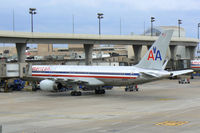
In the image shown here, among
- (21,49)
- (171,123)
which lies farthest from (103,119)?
(21,49)

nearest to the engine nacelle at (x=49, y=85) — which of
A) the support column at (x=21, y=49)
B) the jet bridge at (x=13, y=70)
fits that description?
the jet bridge at (x=13, y=70)

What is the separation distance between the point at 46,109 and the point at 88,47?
6077cm

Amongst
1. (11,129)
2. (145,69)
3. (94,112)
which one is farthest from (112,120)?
(145,69)

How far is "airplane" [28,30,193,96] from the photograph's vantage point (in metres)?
43.5

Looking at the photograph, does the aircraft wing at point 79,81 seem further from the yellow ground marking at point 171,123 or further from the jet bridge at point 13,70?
the yellow ground marking at point 171,123

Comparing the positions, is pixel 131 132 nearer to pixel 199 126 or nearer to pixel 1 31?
pixel 199 126

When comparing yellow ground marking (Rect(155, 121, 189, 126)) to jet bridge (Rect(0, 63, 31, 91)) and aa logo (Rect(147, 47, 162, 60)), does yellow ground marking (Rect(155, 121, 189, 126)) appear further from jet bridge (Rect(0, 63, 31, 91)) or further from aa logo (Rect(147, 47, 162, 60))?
jet bridge (Rect(0, 63, 31, 91))

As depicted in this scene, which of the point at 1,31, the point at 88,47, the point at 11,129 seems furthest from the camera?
the point at 88,47

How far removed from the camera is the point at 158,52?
44094mm

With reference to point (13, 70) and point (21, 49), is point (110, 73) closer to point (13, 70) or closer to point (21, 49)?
point (13, 70)

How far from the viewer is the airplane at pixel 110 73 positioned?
43.5 m

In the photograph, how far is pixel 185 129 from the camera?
72.2ft

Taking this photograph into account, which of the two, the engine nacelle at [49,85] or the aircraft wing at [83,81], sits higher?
the aircraft wing at [83,81]

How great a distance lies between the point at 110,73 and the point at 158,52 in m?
7.41
